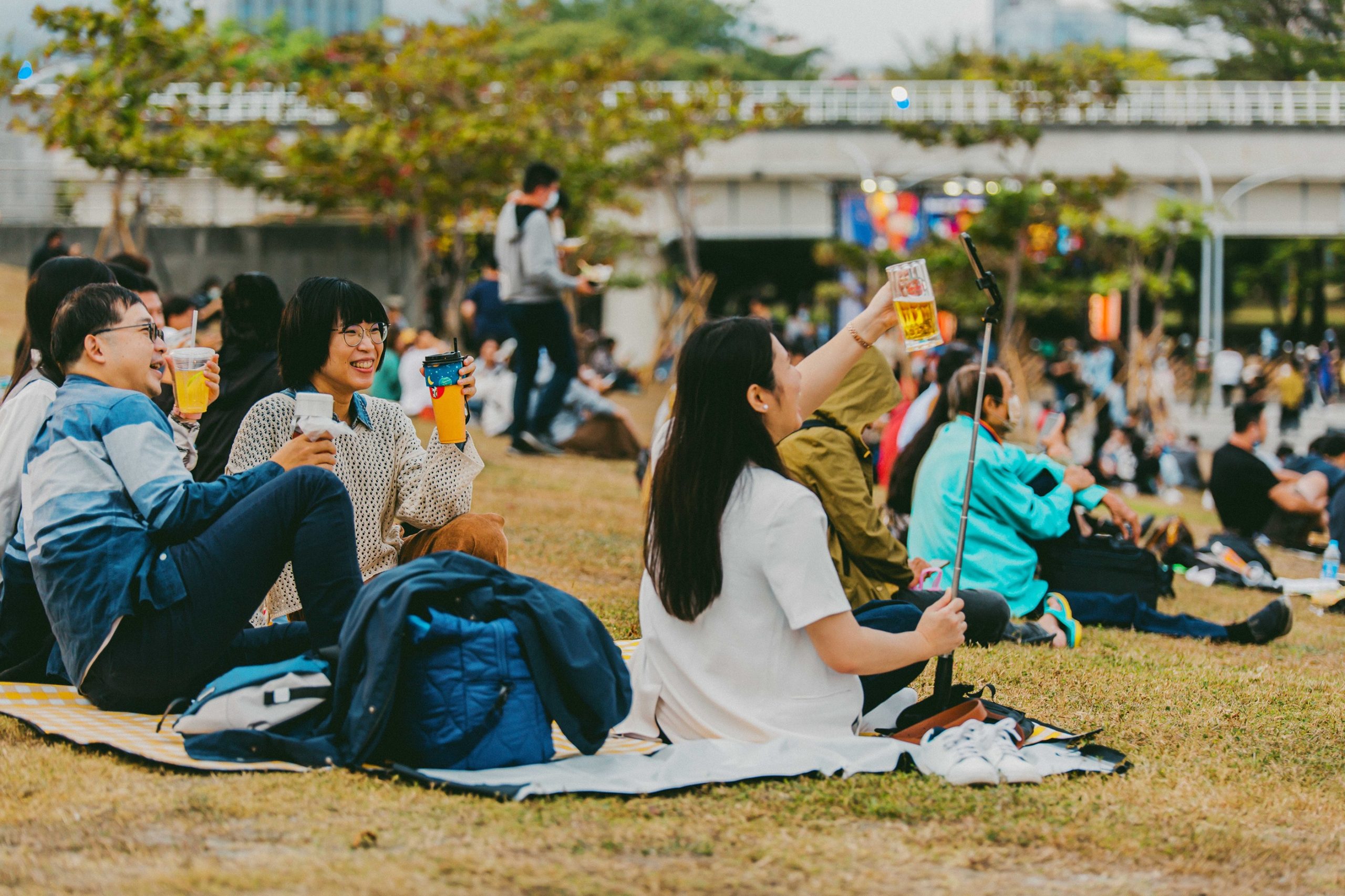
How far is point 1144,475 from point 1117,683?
484 inches

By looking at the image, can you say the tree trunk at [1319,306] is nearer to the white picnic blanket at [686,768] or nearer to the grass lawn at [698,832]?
the grass lawn at [698,832]

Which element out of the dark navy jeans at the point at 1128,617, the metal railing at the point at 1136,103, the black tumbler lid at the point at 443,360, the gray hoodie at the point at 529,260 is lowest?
the dark navy jeans at the point at 1128,617

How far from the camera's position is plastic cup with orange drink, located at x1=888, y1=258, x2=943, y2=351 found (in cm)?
357

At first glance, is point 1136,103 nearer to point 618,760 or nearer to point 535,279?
point 535,279

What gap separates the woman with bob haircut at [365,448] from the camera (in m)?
3.95

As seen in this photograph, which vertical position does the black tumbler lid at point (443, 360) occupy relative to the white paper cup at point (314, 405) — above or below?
above

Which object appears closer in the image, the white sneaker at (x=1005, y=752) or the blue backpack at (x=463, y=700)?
the blue backpack at (x=463, y=700)

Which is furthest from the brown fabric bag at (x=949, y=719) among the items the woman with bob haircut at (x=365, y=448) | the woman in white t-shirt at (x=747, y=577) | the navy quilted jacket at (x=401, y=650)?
the woman with bob haircut at (x=365, y=448)

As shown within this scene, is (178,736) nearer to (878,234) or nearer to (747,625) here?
(747,625)

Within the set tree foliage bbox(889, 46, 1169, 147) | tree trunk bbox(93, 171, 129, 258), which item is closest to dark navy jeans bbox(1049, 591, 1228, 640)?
tree trunk bbox(93, 171, 129, 258)

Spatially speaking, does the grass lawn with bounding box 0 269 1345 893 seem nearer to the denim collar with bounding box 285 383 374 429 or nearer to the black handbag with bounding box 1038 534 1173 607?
the denim collar with bounding box 285 383 374 429

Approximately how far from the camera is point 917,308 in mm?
3574

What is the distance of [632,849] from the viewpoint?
2758 mm

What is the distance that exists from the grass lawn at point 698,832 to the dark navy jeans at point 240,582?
24 cm
